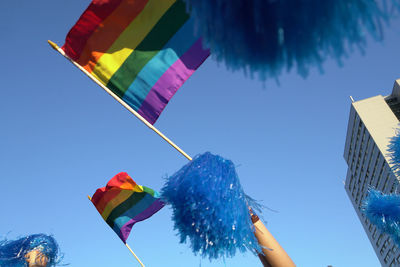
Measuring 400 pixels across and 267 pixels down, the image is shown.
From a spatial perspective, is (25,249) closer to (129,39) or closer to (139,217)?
(139,217)

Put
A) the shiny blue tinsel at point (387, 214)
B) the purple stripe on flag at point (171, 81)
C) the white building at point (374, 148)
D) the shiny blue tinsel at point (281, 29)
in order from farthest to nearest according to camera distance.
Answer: the white building at point (374, 148)
the shiny blue tinsel at point (387, 214)
the purple stripe on flag at point (171, 81)
the shiny blue tinsel at point (281, 29)

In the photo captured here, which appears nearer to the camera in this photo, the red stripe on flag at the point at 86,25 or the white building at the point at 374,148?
the red stripe on flag at the point at 86,25

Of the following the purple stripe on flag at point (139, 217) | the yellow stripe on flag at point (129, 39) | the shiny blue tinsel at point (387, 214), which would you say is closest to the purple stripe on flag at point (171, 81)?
the yellow stripe on flag at point (129, 39)

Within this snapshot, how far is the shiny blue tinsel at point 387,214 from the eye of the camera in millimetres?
5949

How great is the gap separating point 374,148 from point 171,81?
44774 mm

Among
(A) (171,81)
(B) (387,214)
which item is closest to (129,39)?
(A) (171,81)

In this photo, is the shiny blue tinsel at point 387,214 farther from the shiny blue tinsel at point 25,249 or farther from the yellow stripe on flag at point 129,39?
the shiny blue tinsel at point 25,249

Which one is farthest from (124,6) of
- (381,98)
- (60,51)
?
(381,98)

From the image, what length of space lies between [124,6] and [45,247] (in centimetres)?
364

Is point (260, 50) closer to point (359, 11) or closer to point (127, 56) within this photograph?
point (359, 11)

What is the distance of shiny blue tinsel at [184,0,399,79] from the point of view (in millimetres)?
1257

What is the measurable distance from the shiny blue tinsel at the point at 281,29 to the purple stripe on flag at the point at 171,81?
2778 millimetres

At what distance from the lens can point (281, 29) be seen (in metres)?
1.32

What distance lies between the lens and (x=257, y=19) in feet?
4.23
